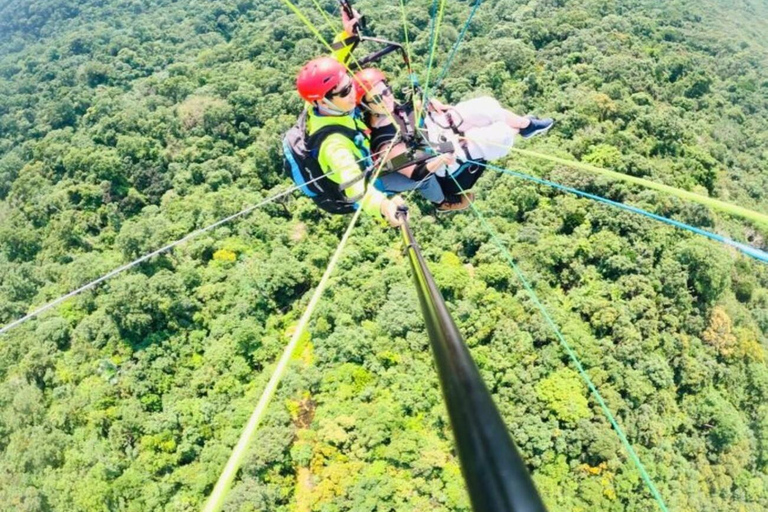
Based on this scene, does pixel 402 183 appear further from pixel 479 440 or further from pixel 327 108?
pixel 479 440

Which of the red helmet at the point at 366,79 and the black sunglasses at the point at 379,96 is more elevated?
the red helmet at the point at 366,79

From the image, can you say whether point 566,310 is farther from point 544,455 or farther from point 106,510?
point 106,510

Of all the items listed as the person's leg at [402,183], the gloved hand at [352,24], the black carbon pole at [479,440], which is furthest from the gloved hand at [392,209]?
the black carbon pole at [479,440]

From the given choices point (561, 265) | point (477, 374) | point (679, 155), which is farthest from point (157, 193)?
point (477, 374)

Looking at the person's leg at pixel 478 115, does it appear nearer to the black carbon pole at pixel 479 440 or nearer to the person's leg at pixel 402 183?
the person's leg at pixel 402 183

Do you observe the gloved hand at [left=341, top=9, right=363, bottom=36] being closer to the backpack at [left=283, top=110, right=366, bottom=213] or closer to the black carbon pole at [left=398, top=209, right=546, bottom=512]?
the backpack at [left=283, top=110, right=366, bottom=213]
